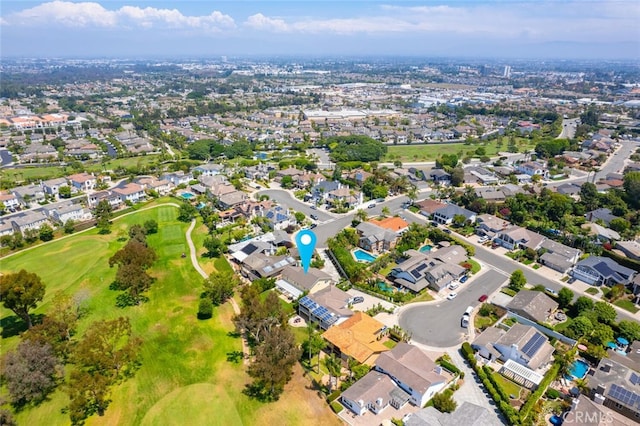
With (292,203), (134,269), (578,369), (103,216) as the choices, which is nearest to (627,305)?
(578,369)

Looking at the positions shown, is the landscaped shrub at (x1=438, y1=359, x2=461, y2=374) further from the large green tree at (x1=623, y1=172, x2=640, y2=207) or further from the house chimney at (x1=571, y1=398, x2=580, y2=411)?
the large green tree at (x1=623, y1=172, x2=640, y2=207)

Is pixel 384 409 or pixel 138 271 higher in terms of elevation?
pixel 138 271

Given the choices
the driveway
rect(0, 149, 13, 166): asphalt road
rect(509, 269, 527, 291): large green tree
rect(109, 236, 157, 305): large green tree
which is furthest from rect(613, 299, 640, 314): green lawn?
rect(0, 149, 13, 166): asphalt road

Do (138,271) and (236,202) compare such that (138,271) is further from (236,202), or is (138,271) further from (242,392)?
(236,202)

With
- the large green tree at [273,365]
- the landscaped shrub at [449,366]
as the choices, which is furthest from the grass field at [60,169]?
the landscaped shrub at [449,366]

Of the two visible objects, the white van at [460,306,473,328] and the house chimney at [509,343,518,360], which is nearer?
the house chimney at [509,343,518,360]

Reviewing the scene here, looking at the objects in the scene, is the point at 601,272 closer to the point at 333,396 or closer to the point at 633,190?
the point at 633,190

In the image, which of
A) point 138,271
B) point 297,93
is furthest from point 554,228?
point 297,93
